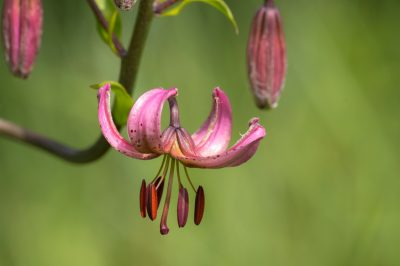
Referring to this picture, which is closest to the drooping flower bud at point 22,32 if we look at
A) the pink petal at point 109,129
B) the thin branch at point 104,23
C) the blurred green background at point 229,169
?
the thin branch at point 104,23

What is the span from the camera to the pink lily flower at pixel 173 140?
1.39 meters

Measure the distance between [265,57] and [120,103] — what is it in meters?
0.30

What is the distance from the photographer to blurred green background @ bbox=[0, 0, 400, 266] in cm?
257

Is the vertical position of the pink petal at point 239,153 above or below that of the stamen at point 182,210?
above

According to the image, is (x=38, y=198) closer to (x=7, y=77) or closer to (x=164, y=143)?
(x=7, y=77)

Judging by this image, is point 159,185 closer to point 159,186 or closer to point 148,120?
point 159,186

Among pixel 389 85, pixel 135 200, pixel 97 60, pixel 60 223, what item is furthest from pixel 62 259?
pixel 389 85

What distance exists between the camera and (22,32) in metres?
1.56

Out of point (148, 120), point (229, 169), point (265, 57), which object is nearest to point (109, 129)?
point (148, 120)

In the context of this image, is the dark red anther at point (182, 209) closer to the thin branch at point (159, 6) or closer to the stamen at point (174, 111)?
the stamen at point (174, 111)

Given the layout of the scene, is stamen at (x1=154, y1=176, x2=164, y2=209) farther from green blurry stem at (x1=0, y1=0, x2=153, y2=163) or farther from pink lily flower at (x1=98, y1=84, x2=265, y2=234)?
green blurry stem at (x1=0, y1=0, x2=153, y2=163)

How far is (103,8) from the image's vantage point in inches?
63.2

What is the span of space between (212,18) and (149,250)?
2.83 feet

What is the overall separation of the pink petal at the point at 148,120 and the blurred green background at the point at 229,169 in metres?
1.06
